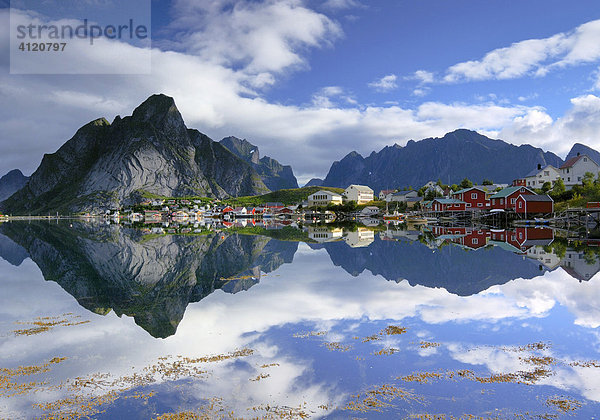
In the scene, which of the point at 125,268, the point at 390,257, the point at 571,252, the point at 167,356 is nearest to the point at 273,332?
the point at 167,356

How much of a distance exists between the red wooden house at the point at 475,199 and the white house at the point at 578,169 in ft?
82.9

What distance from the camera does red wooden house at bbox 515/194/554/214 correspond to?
88875 millimetres

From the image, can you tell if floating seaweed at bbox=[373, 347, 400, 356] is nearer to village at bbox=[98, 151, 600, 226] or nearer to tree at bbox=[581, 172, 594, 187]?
village at bbox=[98, 151, 600, 226]

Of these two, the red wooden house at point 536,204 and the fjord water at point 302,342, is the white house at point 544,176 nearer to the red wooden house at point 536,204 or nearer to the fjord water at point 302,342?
the red wooden house at point 536,204

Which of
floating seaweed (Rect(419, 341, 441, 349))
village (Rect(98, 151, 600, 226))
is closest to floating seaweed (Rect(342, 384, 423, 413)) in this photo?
floating seaweed (Rect(419, 341, 441, 349))

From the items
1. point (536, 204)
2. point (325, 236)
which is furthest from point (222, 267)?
point (536, 204)

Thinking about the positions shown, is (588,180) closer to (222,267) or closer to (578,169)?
(578,169)

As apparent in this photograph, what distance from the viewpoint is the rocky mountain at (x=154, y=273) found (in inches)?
774

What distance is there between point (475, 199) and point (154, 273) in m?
96.6

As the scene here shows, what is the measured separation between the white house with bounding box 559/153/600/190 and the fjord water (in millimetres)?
94663

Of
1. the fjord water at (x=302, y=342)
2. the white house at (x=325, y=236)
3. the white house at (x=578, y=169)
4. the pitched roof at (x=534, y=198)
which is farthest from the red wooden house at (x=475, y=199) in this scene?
the fjord water at (x=302, y=342)

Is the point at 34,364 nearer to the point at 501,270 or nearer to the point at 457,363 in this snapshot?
the point at 457,363

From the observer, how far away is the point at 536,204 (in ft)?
292

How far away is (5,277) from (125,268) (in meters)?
7.97
